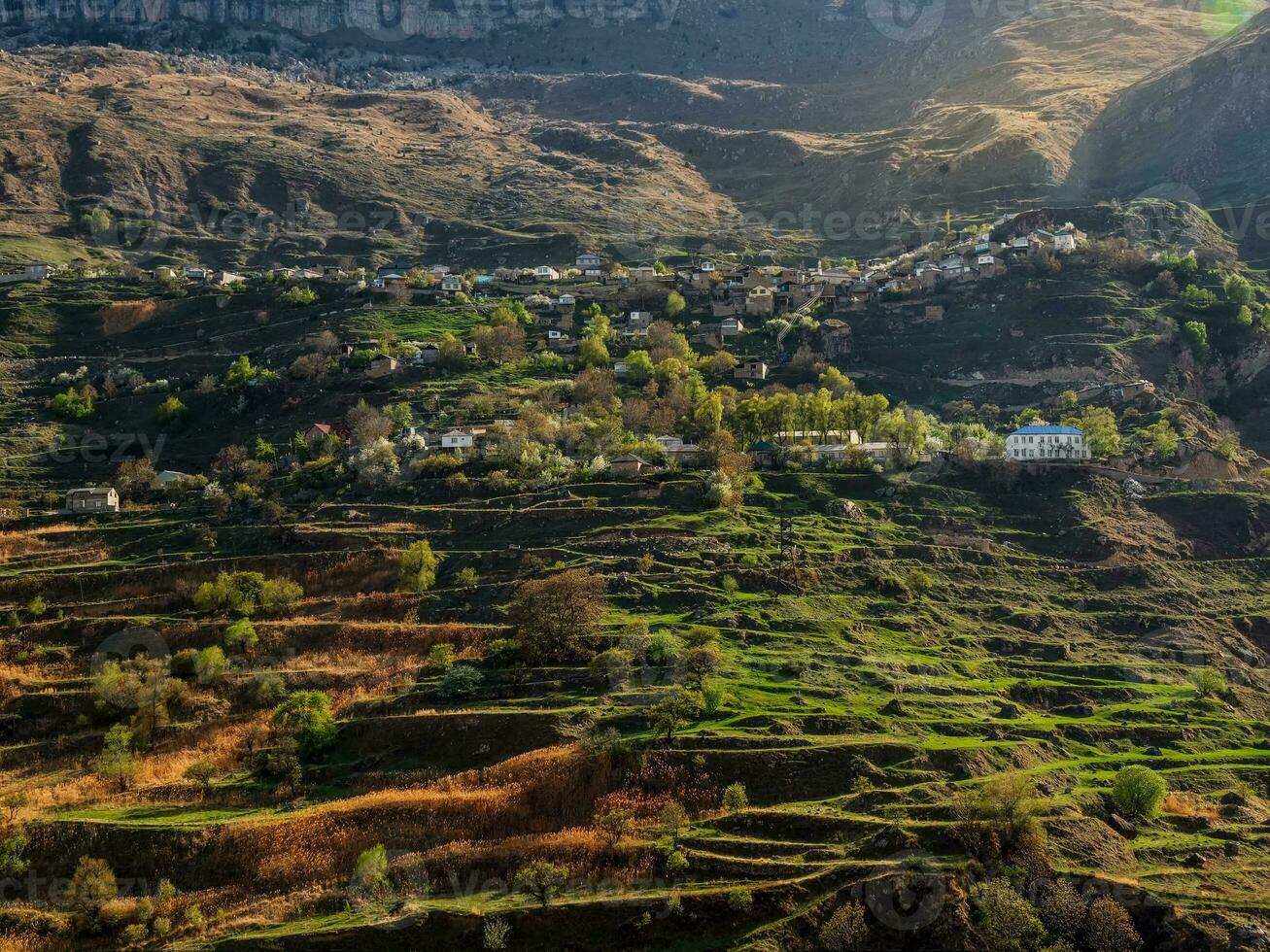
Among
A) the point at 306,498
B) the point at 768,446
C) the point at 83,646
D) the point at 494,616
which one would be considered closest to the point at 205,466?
the point at 306,498

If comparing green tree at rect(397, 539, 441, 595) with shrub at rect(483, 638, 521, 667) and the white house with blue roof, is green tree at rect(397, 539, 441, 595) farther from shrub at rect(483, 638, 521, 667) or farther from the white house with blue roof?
the white house with blue roof

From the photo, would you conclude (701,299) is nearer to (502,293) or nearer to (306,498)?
(502,293)

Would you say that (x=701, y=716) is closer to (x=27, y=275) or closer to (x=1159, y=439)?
(x=1159, y=439)

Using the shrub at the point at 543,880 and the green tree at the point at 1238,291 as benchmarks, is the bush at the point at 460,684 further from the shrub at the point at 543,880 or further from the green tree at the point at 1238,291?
the green tree at the point at 1238,291

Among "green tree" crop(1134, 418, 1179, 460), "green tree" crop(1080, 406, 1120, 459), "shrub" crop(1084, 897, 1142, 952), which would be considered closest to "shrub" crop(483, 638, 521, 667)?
"shrub" crop(1084, 897, 1142, 952)

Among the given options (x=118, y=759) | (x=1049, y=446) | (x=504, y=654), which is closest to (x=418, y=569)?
(x=504, y=654)

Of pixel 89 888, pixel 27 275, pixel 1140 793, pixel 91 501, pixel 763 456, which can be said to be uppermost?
pixel 27 275

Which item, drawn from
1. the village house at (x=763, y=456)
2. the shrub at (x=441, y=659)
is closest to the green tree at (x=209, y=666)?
the shrub at (x=441, y=659)
